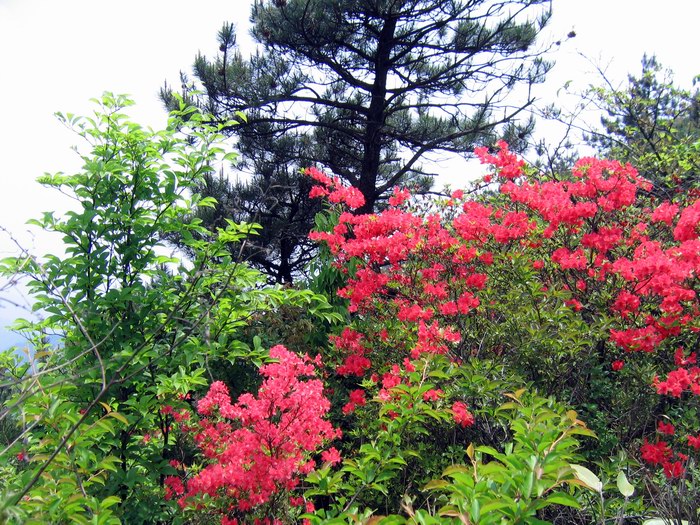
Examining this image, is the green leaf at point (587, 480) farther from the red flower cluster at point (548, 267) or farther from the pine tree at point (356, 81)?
the pine tree at point (356, 81)

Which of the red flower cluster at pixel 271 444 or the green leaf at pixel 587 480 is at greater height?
the green leaf at pixel 587 480

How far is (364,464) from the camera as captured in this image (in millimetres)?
1977

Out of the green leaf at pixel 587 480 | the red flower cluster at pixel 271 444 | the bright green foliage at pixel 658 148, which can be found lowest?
the red flower cluster at pixel 271 444

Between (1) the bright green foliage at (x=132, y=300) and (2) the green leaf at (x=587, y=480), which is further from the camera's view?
(1) the bright green foliage at (x=132, y=300)

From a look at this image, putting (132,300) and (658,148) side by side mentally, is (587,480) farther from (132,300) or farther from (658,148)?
(658,148)

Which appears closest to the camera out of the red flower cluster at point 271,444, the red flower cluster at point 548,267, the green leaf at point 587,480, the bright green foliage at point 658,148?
the green leaf at point 587,480

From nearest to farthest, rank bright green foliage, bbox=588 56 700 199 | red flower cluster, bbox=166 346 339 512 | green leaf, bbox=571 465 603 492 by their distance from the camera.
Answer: green leaf, bbox=571 465 603 492 → red flower cluster, bbox=166 346 339 512 → bright green foliage, bbox=588 56 700 199

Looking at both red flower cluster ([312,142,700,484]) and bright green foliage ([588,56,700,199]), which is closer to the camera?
red flower cluster ([312,142,700,484])

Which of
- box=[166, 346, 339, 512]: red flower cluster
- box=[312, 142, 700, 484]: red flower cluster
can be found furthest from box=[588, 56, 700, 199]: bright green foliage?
box=[166, 346, 339, 512]: red flower cluster

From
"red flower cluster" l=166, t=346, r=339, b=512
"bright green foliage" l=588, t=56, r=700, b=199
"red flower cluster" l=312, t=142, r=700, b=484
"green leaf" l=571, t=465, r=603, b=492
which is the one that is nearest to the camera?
"green leaf" l=571, t=465, r=603, b=492

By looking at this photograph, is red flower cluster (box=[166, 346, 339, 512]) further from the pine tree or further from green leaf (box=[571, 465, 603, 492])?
the pine tree

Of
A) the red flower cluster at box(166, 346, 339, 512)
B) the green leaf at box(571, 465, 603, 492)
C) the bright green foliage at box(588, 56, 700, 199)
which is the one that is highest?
the bright green foliage at box(588, 56, 700, 199)

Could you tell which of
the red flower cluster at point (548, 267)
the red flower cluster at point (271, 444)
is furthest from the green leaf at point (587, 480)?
the red flower cluster at point (548, 267)

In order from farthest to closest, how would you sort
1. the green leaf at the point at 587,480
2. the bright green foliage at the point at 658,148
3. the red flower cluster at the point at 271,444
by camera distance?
1. the bright green foliage at the point at 658,148
2. the red flower cluster at the point at 271,444
3. the green leaf at the point at 587,480
